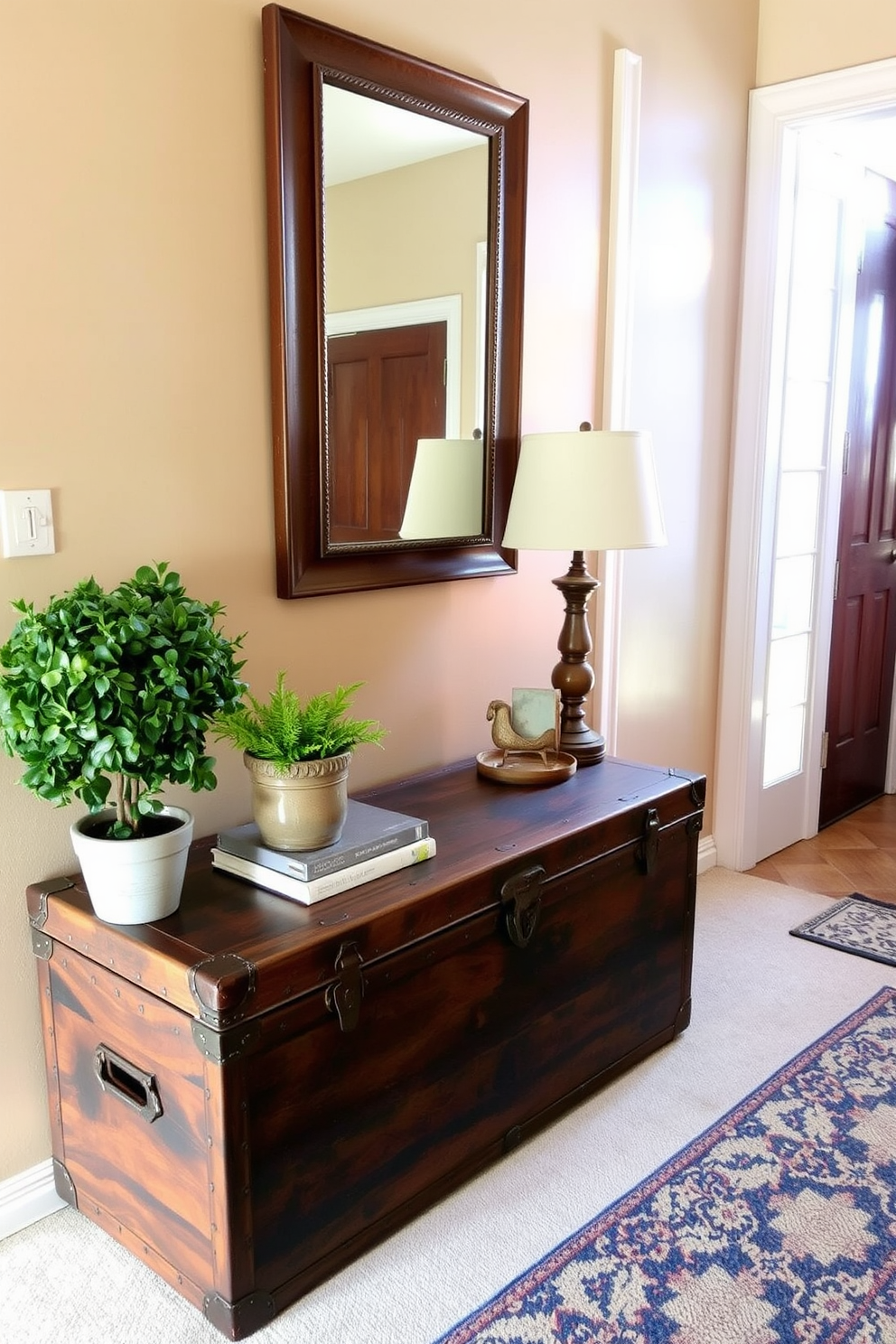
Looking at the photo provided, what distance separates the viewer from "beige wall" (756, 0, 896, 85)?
2879 mm

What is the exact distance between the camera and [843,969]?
2789mm

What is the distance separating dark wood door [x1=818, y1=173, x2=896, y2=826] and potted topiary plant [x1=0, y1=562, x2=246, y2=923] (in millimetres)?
2795

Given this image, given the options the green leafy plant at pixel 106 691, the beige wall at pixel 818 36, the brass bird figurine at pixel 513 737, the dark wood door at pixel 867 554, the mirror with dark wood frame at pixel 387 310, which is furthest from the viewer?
the dark wood door at pixel 867 554

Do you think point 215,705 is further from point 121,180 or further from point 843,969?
point 843,969

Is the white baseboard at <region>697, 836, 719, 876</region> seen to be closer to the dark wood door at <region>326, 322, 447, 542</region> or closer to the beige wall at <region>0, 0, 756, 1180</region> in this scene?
the beige wall at <region>0, 0, 756, 1180</region>

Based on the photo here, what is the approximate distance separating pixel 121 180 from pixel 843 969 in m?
2.39

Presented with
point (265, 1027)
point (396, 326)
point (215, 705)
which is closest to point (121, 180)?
point (396, 326)

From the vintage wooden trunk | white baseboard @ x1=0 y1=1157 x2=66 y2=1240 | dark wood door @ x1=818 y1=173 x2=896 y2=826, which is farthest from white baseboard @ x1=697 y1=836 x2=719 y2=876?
white baseboard @ x1=0 y1=1157 x2=66 y2=1240

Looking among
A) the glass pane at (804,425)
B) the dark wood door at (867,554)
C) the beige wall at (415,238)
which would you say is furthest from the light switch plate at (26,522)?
the dark wood door at (867,554)

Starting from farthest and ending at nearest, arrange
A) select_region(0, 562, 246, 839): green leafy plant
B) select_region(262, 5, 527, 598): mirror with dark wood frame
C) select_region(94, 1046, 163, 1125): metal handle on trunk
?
select_region(262, 5, 527, 598): mirror with dark wood frame, select_region(94, 1046, 163, 1125): metal handle on trunk, select_region(0, 562, 246, 839): green leafy plant

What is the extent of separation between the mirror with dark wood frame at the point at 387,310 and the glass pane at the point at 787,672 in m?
1.35

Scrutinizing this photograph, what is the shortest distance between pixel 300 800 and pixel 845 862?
96.4 inches

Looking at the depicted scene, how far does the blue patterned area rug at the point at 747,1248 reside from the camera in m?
1.63

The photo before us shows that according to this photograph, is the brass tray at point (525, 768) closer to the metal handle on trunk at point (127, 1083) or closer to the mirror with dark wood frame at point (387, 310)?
the mirror with dark wood frame at point (387, 310)
